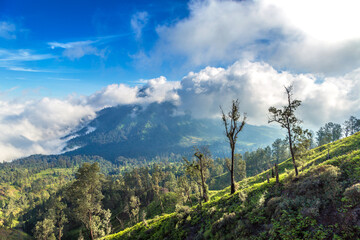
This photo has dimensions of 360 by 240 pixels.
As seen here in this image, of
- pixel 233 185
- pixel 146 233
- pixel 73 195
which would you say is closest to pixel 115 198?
pixel 73 195

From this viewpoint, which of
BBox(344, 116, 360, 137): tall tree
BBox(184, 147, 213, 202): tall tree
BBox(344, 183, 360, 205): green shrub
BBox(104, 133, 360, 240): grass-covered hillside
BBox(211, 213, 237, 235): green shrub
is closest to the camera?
BBox(104, 133, 360, 240): grass-covered hillside

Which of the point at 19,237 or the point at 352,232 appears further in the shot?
the point at 19,237

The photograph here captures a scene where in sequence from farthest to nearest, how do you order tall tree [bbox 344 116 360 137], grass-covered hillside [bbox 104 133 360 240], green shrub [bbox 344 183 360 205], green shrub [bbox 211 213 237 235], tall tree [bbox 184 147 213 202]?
tall tree [bbox 344 116 360 137] → tall tree [bbox 184 147 213 202] → green shrub [bbox 211 213 237 235] → green shrub [bbox 344 183 360 205] → grass-covered hillside [bbox 104 133 360 240]

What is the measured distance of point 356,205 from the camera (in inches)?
495

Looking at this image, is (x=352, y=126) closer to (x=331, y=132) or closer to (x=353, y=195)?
(x=331, y=132)

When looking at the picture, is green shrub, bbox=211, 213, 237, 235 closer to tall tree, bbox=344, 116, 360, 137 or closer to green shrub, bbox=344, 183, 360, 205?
green shrub, bbox=344, 183, 360, 205

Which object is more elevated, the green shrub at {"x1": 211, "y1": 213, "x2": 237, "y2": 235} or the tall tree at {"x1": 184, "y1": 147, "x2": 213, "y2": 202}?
the tall tree at {"x1": 184, "y1": 147, "x2": 213, "y2": 202}

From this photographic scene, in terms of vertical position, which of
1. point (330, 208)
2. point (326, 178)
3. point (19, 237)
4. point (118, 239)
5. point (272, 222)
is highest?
point (326, 178)

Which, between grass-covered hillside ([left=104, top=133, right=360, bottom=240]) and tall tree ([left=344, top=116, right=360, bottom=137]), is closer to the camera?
grass-covered hillside ([left=104, top=133, right=360, bottom=240])

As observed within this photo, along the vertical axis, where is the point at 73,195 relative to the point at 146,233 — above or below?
above

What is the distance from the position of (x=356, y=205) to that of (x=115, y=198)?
5383 inches

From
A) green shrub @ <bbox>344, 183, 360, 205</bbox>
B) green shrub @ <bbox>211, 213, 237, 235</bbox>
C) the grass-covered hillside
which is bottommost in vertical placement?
green shrub @ <bbox>211, 213, 237, 235</bbox>

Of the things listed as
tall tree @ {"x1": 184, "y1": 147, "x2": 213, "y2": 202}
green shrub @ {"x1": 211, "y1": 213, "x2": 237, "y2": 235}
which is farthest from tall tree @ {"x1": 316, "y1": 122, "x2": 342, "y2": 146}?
green shrub @ {"x1": 211, "y1": 213, "x2": 237, "y2": 235}

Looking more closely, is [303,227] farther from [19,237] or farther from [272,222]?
[19,237]
